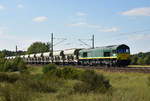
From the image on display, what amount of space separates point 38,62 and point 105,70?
123ft

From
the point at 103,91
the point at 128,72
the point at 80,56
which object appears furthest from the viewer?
the point at 80,56

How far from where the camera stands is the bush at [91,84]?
505 inches

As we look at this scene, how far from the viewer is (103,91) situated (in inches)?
484

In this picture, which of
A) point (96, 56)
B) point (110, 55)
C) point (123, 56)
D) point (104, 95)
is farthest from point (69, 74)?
point (96, 56)

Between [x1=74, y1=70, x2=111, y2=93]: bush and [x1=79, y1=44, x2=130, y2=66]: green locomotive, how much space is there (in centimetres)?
1754

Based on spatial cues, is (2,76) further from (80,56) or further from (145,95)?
(80,56)

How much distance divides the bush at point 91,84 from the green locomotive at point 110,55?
57.6ft

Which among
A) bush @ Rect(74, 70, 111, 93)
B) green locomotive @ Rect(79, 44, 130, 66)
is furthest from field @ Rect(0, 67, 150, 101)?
green locomotive @ Rect(79, 44, 130, 66)

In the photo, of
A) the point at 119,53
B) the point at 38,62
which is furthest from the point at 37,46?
the point at 119,53

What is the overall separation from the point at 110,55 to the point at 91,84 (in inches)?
777

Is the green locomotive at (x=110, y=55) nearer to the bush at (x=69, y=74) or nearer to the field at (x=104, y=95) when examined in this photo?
the bush at (x=69, y=74)

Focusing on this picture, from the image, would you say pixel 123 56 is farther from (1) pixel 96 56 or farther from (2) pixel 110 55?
(1) pixel 96 56

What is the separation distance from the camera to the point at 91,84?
1359 centimetres

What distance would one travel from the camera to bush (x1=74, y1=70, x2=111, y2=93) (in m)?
12.8
